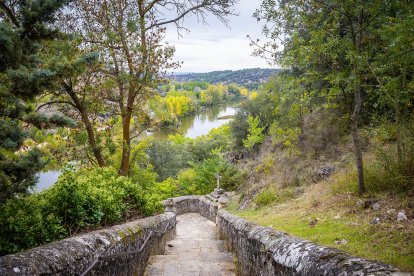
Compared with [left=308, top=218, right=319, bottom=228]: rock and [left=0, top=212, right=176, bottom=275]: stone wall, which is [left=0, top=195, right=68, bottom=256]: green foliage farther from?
[left=308, top=218, right=319, bottom=228]: rock

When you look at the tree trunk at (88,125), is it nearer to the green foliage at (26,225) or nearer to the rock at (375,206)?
the green foliage at (26,225)

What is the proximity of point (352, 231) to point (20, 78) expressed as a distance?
5.61 meters

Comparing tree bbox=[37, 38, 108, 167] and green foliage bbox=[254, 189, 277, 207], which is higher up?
tree bbox=[37, 38, 108, 167]

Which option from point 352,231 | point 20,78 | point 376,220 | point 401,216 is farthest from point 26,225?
point 401,216

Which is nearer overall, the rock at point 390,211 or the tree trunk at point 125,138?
the rock at point 390,211

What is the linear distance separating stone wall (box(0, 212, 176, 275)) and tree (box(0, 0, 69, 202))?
1.07 m

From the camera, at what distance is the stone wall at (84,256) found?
273cm

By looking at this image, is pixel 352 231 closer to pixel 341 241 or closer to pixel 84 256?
pixel 341 241

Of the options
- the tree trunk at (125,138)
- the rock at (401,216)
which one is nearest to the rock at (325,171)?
the rock at (401,216)

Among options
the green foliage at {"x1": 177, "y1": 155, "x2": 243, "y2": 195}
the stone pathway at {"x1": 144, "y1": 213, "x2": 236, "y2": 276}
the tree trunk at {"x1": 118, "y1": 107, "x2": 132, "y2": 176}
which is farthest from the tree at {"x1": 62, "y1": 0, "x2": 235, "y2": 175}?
the green foliage at {"x1": 177, "y1": 155, "x2": 243, "y2": 195}

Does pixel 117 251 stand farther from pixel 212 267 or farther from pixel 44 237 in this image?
pixel 212 267

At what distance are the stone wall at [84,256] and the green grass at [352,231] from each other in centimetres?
308

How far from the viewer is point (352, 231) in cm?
574

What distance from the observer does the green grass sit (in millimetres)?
4188
